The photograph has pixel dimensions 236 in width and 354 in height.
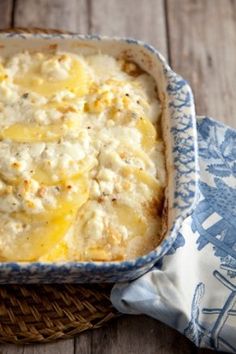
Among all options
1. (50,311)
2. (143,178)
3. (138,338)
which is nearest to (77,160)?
(143,178)

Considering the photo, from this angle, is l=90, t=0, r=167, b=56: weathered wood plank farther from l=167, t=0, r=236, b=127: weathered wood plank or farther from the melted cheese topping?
the melted cheese topping

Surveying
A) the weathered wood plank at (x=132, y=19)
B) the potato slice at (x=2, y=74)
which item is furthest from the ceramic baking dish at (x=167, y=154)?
the weathered wood plank at (x=132, y=19)

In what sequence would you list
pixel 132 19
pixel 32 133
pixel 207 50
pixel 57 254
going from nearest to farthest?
pixel 57 254
pixel 32 133
pixel 207 50
pixel 132 19

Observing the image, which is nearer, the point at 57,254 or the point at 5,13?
the point at 57,254

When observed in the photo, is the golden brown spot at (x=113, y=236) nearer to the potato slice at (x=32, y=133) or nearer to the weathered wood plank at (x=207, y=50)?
the potato slice at (x=32, y=133)

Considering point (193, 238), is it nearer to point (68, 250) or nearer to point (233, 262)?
point (233, 262)

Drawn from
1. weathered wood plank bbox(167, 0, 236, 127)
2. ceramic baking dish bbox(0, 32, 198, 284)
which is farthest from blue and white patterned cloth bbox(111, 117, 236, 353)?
weathered wood plank bbox(167, 0, 236, 127)

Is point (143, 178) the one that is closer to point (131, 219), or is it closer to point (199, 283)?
point (131, 219)
